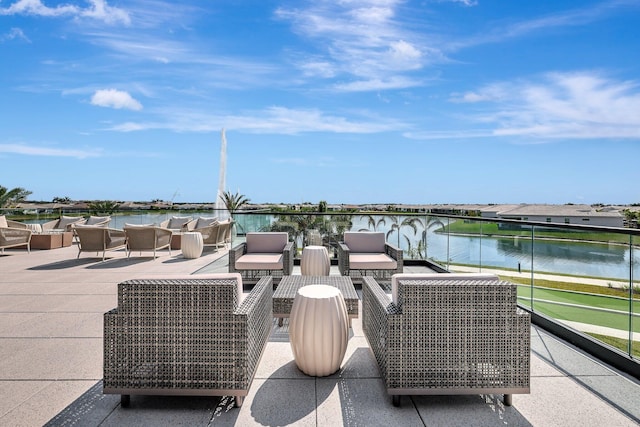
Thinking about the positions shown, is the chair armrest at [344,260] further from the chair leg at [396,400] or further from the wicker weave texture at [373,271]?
the chair leg at [396,400]

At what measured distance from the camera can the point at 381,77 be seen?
39.3ft

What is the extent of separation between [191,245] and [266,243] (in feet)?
10.6

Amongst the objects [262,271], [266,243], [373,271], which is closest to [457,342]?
[373,271]

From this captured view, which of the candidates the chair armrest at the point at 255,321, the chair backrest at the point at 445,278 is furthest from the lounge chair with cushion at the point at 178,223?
the chair backrest at the point at 445,278

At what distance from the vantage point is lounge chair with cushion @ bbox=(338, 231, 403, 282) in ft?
16.9

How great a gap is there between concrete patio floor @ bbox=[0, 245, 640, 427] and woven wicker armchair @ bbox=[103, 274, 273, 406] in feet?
0.54

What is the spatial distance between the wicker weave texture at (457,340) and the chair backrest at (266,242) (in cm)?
383

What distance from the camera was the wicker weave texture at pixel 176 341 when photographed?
2131 mm

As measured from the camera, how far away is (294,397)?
2.33 metres

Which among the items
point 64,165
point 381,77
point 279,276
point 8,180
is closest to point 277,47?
point 381,77

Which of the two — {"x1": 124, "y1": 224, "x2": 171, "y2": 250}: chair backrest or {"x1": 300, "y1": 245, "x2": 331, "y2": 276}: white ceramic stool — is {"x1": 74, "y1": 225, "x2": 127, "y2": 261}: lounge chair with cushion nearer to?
{"x1": 124, "y1": 224, "x2": 171, "y2": 250}: chair backrest

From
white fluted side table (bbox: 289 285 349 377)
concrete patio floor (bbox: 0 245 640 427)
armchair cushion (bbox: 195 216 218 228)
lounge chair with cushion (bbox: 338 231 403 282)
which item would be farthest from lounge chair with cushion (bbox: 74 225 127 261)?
white fluted side table (bbox: 289 285 349 377)

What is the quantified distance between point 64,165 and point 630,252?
2315 centimetres

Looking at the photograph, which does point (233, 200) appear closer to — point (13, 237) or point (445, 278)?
point (13, 237)
